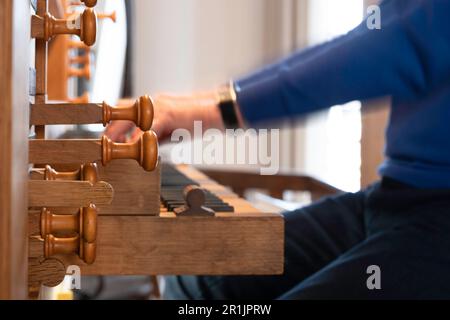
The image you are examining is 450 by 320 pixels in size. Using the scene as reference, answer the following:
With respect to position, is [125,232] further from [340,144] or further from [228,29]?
[228,29]

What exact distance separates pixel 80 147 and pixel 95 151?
0.01m

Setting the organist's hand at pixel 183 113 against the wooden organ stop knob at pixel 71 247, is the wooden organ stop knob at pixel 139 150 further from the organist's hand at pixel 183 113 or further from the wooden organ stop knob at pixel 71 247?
the organist's hand at pixel 183 113

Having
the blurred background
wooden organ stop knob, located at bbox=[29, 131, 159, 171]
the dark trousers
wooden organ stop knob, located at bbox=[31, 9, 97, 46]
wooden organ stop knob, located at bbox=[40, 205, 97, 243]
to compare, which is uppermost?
the blurred background

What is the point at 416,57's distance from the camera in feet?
2.97

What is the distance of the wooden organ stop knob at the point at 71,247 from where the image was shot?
596 mm

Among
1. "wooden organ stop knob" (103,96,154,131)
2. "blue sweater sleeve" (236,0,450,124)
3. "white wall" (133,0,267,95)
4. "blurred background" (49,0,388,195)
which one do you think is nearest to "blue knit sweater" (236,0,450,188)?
"blue sweater sleeve" (236,0,450,124)

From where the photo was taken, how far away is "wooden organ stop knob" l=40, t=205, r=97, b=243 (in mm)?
585

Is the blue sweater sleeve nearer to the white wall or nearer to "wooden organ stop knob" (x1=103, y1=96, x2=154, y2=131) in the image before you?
"wooden organ stop knob" (x1=103, y1=96, x2=154, y2=131)

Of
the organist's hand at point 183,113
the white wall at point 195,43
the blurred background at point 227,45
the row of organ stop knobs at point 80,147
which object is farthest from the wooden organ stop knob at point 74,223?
the white wall at point 195,43

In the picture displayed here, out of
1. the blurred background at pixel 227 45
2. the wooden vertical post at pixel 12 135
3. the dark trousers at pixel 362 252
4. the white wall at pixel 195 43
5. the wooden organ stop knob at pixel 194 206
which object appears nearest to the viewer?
the wooden vertical post at pixel 12 135

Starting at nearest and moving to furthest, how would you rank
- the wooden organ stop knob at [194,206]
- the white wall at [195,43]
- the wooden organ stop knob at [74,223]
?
the wooden organ stop knob at [74,223] → the wooden organ stop knob at [194,206] → the white wall at [195,43]

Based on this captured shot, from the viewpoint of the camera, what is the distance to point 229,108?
0.93 metres
